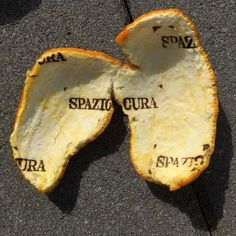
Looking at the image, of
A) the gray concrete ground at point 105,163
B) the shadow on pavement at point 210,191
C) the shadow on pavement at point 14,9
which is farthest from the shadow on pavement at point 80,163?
the shadow on pavement at point 14,9

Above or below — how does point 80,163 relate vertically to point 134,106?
below

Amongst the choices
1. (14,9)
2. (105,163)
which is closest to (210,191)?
(105,163)

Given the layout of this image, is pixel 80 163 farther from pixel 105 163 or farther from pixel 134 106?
pixel 134 106

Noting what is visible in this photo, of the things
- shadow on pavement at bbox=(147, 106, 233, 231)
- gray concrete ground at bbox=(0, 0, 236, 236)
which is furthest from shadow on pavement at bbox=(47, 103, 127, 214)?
shadow on pavement at bbox=(147, 106, 233, 231)

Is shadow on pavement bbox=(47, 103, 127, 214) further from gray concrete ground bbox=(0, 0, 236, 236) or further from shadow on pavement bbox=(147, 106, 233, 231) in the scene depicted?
shadow on pavement bbox=(147, 106, 233, 231)

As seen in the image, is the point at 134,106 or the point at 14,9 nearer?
the point at 134,106

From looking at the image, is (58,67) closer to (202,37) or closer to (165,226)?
(202,37)
